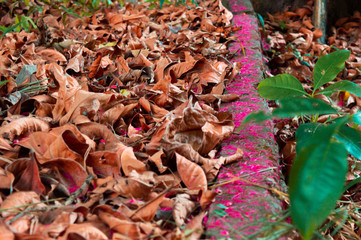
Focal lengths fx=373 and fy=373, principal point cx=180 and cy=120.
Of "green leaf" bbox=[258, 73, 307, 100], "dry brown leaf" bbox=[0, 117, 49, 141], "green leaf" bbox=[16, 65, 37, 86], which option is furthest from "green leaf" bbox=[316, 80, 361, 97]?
"green leaf" bbox=[16, 65, 37, 86]

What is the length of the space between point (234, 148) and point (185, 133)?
14 cm

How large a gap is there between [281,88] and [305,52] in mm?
1513

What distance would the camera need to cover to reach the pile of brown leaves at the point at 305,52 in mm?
1349

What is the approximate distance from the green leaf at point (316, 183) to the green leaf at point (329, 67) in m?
0.55

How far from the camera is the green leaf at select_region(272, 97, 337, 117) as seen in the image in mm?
724

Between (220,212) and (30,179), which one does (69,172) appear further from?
(220,212)

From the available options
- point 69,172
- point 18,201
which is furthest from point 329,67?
point 18,201

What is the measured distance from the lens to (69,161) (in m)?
0.83

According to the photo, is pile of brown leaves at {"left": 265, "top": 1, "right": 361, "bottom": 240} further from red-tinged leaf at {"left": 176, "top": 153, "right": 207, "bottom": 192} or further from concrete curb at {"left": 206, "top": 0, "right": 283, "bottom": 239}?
red-tinged leaf at {"left": 176, "top": 153, "right": 207, "bottom": 192}

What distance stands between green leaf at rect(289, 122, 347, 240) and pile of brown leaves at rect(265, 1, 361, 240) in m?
0.57

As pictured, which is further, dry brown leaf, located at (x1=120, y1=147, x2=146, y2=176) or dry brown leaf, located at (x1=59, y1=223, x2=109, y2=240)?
dry brown leaf, located at (x1=120, y1=147, x2=146, y2=176)

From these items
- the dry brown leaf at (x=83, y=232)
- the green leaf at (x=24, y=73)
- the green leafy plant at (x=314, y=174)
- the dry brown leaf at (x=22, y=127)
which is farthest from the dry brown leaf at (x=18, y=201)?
the green leaf at (x=24, y=73)

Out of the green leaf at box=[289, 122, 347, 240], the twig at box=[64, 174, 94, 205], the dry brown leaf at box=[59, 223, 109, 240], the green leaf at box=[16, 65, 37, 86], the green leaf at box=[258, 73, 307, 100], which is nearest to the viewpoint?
the green leaf at box=[289, 122, 347, 240]

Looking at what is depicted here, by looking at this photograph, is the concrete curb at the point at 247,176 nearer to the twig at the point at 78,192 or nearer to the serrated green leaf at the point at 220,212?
the serrated green leaf at the point at 220,212
